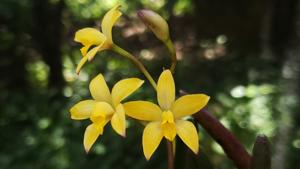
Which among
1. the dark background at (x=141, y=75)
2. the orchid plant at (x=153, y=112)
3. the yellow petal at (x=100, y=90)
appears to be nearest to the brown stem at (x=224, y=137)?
the orchid plant at (x=153, y=112)

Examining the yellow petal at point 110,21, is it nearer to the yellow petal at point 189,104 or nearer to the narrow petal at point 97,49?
the narrow petal at point 97,49

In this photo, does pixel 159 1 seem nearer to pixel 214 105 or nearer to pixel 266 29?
pixel 266 29

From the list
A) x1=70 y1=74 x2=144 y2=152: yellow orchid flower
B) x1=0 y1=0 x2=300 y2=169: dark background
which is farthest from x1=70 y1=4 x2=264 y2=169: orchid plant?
x1=0 y1=0 x2=300 y2=169: dark background

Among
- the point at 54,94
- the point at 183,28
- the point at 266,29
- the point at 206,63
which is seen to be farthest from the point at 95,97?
the point at 183,28

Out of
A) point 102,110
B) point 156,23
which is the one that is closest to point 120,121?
point 102,110

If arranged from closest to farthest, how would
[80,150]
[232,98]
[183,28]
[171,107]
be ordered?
[171,107]
[80,150]
[232,98]
[183,28]
